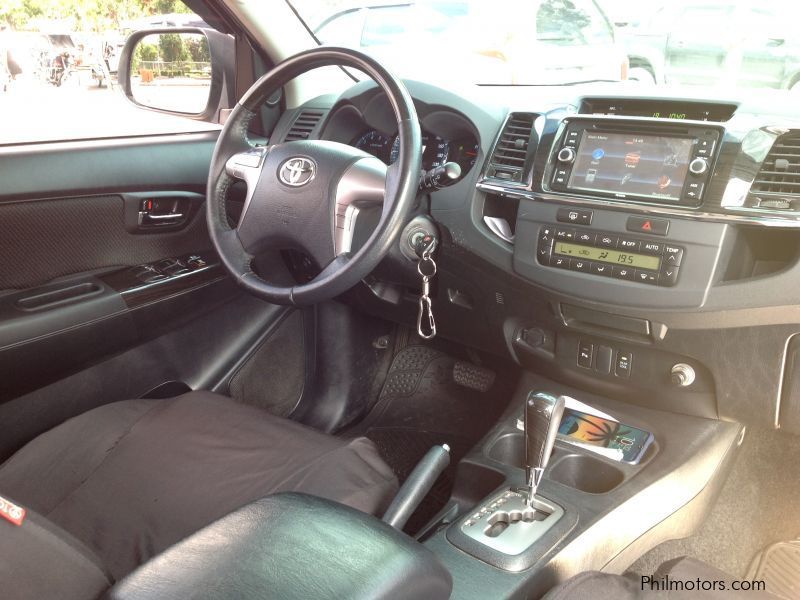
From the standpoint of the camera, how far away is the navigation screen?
152 cm

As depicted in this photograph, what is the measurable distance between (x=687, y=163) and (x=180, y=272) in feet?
4.41

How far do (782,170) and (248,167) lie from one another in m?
1.08

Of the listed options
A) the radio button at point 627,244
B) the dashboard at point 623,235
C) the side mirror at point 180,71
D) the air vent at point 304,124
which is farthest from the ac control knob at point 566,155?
the side mirror at point 180,71

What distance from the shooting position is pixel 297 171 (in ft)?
5.24

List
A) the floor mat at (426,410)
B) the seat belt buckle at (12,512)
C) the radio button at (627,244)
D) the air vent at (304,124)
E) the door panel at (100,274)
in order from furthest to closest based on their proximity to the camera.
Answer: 1. the floor mat at (426,410)
2. the air vent at (304,124)
3. the door panel at (100,274)
4. the radio button at (627,244)
5. the seat belt buckle at (12,512)

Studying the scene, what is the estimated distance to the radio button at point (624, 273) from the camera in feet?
5.16

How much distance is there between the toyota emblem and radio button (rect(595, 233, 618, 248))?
0.61 metres

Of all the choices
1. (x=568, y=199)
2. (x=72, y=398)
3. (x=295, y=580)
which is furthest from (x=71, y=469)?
(x=568, y=199)

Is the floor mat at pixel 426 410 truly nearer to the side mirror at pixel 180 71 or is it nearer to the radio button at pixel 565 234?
the radio button at pixel 565 234

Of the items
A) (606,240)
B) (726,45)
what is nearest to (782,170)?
(606,240)

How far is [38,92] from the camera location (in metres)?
2.03

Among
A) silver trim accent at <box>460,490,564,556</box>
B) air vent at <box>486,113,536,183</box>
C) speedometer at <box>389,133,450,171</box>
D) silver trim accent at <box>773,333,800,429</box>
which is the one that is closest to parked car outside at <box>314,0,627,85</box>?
speedometer at <box>389,133,450,171</box>

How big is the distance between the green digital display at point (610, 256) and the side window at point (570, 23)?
702 millimetres

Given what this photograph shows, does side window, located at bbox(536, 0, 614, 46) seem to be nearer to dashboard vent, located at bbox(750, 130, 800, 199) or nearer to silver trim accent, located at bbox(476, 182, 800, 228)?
silver trim accent, located at bbox(476, 182, 800, 228)
